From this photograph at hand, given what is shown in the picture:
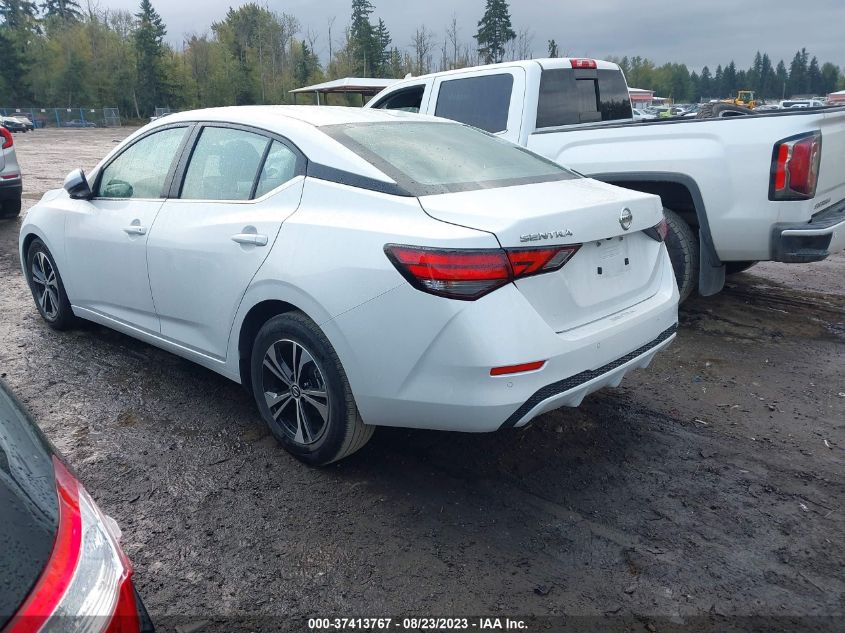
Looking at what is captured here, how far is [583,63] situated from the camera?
6.16 metres

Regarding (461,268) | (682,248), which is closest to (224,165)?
(461,268)

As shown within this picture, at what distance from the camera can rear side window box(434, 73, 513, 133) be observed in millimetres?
5904

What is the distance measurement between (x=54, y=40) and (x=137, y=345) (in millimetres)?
96895

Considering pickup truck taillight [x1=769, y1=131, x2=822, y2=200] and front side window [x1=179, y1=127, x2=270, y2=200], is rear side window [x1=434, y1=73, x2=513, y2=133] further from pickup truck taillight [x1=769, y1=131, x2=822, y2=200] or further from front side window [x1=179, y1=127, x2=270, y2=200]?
front side window [x1=179, y1=127, x2=270, y2=200]

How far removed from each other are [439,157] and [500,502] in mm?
1654

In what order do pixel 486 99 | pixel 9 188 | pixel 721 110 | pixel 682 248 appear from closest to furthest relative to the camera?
pixel 682 248 → pixel 486 99 → pixel 721 110 → pixel 9 188

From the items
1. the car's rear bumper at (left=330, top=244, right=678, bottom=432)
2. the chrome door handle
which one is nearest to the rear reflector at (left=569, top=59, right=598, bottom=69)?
the car's rear bumper at (left=330, top=244, right=678, bottom=432)

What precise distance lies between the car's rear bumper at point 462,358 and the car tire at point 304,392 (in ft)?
0.35

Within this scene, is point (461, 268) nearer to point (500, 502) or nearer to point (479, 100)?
point (500, 502)

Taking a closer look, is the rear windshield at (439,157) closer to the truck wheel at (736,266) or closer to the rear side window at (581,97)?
the rear side window at (581,97)

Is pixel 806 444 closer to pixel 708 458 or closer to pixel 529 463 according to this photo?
pixel 708 458

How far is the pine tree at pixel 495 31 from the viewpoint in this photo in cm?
7644

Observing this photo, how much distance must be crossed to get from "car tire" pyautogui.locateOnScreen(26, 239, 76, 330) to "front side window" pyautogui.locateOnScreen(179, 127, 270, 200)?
1803 millimetres

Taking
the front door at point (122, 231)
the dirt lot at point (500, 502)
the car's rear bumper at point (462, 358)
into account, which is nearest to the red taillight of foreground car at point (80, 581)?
the dirt lot at point (500, 502)
